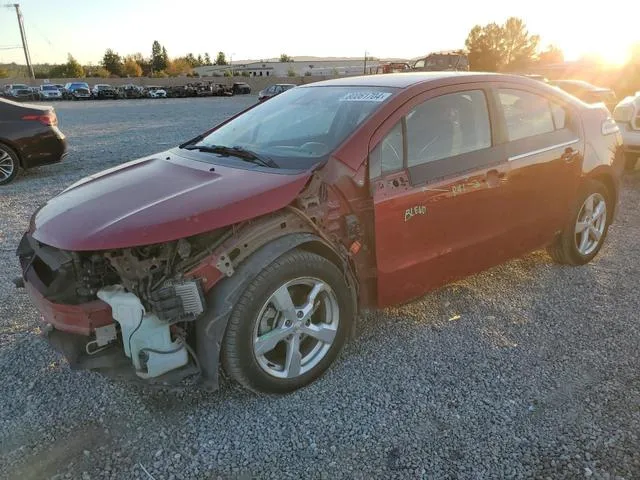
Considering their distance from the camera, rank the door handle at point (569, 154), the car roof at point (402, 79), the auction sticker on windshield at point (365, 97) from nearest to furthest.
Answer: the auction sticker on windshield at point (365, 97), the car roof at point (402, 79), the door handle at point (569, 154)

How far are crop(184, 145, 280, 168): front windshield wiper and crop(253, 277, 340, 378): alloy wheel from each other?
2.62 feet

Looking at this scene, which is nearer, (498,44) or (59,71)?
(498,44)

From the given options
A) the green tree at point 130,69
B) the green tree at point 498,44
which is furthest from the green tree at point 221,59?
the green tree at point 498,44

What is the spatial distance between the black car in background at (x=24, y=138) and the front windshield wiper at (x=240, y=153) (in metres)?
6.15

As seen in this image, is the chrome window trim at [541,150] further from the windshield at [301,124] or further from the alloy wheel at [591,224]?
the windshield at [301,124]

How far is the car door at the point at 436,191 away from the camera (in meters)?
3.20

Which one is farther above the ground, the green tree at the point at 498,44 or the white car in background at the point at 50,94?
the green tree at the point at 498,44

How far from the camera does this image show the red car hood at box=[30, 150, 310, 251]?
2.53 metres

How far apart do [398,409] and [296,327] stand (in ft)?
2.36

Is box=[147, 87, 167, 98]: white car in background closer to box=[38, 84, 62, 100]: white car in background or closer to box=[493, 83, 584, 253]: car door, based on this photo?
box=[38, 84, 62, 100]: white car in background

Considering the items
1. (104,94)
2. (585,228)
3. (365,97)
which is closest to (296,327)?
(365,97)

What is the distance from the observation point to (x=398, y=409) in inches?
114

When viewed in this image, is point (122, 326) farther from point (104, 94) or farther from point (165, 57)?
point (165, 57)

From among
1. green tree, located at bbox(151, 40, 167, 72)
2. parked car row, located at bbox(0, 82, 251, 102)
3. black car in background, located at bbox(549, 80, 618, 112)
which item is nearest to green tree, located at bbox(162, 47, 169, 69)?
green tree, located at bbox(151, 40, 167, 72)
